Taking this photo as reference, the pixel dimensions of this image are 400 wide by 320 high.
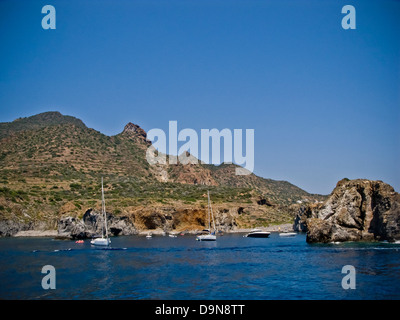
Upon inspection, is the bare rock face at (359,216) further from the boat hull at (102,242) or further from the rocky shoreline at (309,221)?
the boat hull at (102,242)

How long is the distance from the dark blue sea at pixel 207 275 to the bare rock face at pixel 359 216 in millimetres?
7057

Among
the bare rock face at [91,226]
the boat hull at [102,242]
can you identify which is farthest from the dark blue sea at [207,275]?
the bare rock face at [91,226]

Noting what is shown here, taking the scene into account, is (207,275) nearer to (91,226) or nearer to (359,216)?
(359,216)

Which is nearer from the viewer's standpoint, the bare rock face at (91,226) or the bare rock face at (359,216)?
the bare rock face at (359,216)

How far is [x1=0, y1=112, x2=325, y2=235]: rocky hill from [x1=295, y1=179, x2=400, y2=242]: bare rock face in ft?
159

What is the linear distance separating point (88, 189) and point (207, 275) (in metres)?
84.1

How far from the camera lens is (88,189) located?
4350 inches

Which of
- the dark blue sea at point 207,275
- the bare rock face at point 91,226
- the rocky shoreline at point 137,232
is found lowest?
the rocky shoreline at point 137,232

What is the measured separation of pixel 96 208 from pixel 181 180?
302 feet

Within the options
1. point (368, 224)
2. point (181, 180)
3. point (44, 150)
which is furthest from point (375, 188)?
point (181, 180)

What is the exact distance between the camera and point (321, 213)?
65.1 meters

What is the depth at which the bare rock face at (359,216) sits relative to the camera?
5553 cm
